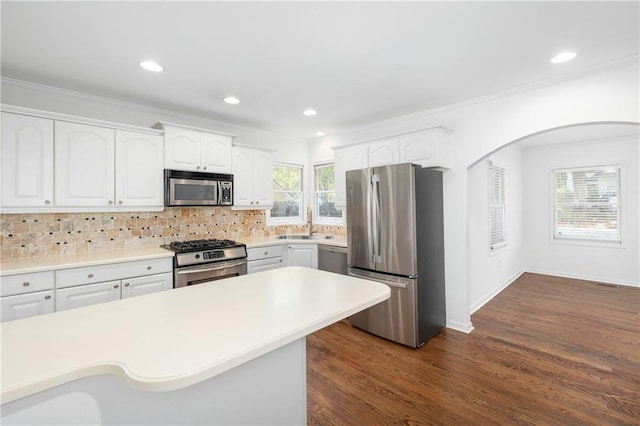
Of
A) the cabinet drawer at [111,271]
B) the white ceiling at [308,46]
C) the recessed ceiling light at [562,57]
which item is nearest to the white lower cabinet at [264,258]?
the cabinet drawer at [111,271]

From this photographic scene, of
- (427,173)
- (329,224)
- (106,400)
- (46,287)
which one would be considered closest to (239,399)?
(106,400)

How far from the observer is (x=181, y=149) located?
3.38 meters

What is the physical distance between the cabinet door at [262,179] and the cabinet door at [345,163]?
0.96 metres

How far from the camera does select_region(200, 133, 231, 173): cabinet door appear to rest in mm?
3561

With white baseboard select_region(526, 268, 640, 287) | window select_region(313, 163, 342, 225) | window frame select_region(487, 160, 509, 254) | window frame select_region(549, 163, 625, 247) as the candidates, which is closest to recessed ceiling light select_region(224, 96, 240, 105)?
window select_region(313, 163, 342, 225)

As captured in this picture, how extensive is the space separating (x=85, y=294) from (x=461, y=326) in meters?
3.76

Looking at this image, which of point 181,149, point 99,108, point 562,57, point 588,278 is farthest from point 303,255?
point 588,278

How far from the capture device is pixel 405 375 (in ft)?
8.32

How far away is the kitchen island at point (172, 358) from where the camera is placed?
898mm

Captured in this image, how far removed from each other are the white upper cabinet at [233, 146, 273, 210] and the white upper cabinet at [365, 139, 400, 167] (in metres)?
1.46

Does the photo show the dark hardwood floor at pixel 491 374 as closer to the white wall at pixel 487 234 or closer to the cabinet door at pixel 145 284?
the white wall at pixel 487 234

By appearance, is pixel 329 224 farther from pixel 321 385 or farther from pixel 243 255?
pixel 321 385

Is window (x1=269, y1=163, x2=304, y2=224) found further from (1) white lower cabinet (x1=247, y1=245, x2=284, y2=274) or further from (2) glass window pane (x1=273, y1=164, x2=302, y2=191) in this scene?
(1) white lower cabinet (x1=247, y1=245, x2=284, y2=274)

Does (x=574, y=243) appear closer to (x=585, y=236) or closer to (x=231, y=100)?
(x=585, y=236)
